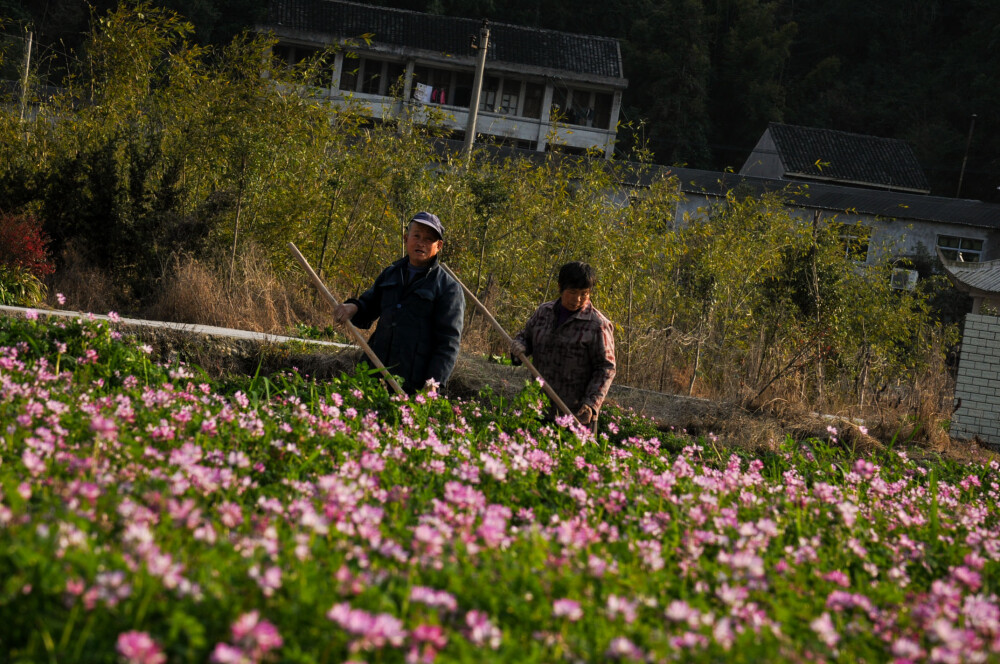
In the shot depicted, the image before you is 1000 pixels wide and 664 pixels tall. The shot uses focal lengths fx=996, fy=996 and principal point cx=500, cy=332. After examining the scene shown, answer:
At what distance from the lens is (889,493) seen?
179 inches

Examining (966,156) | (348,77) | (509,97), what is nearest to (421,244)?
(348,77)

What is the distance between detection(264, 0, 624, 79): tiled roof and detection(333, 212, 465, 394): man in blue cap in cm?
3576

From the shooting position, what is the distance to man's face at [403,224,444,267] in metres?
5.47

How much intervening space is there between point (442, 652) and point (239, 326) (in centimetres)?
802

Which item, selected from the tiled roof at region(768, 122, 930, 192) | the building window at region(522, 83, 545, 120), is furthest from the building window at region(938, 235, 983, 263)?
the building window at region(522, 83, 545, 120)

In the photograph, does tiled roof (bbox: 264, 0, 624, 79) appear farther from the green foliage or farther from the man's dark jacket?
the man's dark jacket

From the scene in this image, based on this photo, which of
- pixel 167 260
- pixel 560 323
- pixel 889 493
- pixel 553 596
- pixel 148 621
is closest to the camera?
pixel 148 621

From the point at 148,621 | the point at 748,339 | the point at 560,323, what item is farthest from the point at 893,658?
the point at 748,339

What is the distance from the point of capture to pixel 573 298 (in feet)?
18.6

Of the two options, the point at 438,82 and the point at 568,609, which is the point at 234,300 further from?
the point at 438,82

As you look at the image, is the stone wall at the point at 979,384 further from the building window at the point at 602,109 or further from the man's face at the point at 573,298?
the building window at the point at 602,109

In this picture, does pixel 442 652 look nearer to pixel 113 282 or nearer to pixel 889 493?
pixel 889 493

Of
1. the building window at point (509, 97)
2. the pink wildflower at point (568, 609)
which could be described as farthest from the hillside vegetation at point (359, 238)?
the building window at point (509, 97)

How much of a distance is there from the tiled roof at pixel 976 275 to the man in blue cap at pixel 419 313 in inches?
435
